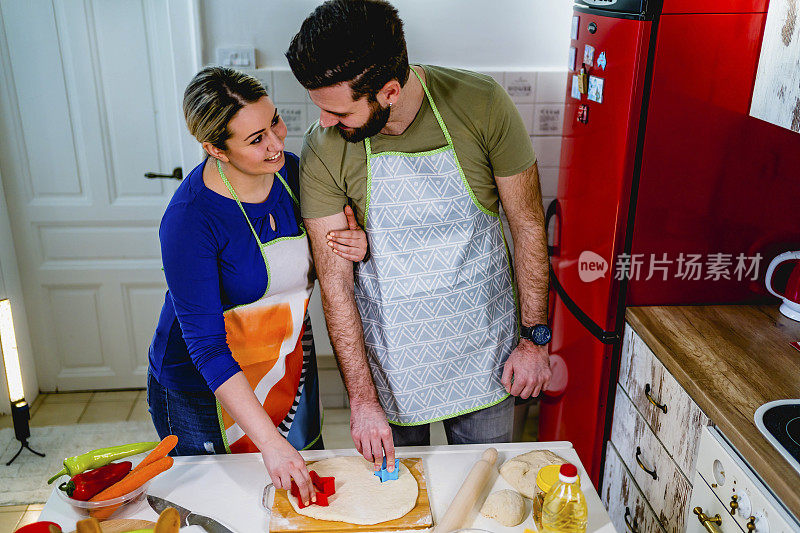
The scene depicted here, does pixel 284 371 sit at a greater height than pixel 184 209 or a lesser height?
lesser

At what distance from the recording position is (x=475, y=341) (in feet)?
5.41

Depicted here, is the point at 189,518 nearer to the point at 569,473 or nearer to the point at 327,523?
the point at 327,523

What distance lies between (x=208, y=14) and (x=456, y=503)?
6.80ft

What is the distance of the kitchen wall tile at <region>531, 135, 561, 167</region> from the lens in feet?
8.80

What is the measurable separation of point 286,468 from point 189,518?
0.62 ft

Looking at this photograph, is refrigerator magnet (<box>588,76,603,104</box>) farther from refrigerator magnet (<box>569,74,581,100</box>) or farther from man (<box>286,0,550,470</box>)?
man (<box>286,0,550,470</box>)

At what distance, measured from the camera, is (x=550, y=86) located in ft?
8.65

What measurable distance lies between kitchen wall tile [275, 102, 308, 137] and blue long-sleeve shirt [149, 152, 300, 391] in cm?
108

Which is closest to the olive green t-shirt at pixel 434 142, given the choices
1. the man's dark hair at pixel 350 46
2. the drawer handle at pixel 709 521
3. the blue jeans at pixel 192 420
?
the man's dark hair at pixel 350 46

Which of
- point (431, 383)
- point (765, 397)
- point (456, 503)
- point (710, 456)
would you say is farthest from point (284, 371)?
point (765, 397)

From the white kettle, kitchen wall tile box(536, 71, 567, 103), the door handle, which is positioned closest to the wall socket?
the door handle

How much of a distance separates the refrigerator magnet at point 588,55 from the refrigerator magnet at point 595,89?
0.04 meters

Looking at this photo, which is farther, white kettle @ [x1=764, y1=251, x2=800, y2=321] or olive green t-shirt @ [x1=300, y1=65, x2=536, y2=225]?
white kettle @ [x1=764, y1=251, x2=800, y2=321]

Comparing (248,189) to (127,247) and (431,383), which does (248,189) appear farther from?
(127,247)
